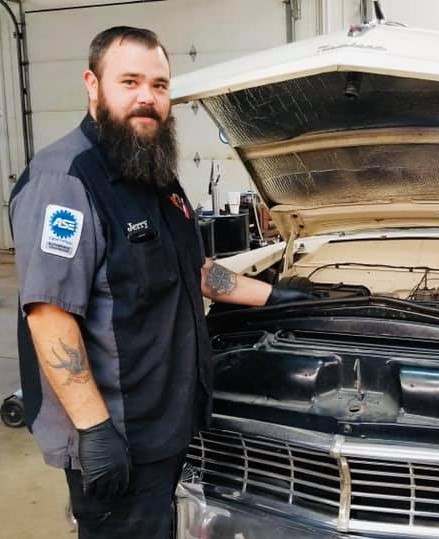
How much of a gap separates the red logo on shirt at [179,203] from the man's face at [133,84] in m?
0.19

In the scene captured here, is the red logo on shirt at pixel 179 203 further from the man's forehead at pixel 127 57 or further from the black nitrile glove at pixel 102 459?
the black nitrile glove at pixel 102 459

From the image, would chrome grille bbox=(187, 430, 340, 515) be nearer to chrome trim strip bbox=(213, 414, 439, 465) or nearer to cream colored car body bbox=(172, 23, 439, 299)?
chrome trim strip bbox=(213, 414, 439, 465)

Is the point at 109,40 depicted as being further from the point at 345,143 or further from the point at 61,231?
the point at 345,143

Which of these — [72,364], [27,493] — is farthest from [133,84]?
[27,493]

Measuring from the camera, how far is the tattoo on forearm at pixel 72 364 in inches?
60.1

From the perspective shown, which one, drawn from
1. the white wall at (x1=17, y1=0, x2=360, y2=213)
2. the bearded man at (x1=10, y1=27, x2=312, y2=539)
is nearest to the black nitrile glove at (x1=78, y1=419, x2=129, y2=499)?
the bearded man at (x1=10, y1=27, x2=312, y2=539)

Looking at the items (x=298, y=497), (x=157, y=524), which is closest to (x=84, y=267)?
(x=157, y=524)

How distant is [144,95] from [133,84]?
0.04m

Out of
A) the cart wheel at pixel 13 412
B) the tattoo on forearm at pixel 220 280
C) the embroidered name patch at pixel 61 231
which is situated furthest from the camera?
the cart wheel at pixel 13 412

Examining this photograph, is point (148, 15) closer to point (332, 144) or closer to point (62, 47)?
point (62, 47)

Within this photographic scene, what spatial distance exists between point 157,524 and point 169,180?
2.86 ft

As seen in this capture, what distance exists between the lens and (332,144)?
7.58ft

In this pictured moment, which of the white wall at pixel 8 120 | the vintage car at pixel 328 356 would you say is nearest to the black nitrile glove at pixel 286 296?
the vintage car at pixel 328 356

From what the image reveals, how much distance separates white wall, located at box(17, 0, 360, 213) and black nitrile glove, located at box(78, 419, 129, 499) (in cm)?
652
